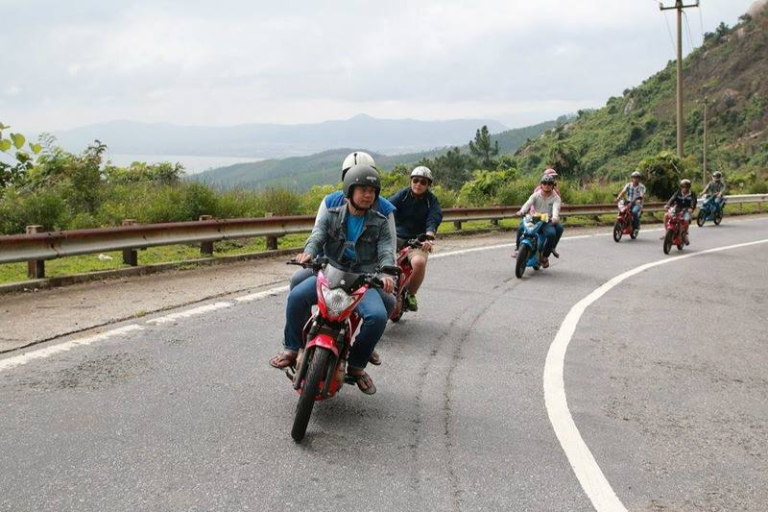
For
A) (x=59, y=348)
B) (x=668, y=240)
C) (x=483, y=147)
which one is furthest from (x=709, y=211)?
(x=483, y=147)

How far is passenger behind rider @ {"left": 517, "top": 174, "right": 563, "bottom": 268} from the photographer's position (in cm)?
1354

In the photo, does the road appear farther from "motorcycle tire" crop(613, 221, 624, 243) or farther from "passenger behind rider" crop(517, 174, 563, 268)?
"motorcycle tire" crop(613, 221, 624, 243)

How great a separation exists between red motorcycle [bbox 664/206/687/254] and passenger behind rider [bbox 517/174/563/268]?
518 centimetres

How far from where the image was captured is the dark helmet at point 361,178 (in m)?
5.62

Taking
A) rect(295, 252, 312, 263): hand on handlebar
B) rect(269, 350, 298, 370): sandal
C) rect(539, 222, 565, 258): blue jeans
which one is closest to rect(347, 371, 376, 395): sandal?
rect(269, 350, 298, 370): sandal

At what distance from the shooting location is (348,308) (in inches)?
203

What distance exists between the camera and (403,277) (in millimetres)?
8656

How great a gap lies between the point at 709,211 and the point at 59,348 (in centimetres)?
2542

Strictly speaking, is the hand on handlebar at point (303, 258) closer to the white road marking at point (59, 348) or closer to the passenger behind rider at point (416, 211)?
the white road marking at point (59, 348)

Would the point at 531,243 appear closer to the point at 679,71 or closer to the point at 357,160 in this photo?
the point at 357,160

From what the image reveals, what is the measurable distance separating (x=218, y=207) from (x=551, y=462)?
1214 cm

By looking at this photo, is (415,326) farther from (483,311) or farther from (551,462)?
(551,462)

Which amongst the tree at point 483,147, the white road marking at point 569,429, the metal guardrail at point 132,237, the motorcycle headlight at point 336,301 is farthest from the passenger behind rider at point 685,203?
the tree at point 483,147

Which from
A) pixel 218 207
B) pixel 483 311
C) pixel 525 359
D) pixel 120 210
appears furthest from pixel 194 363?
pixel 218 207
